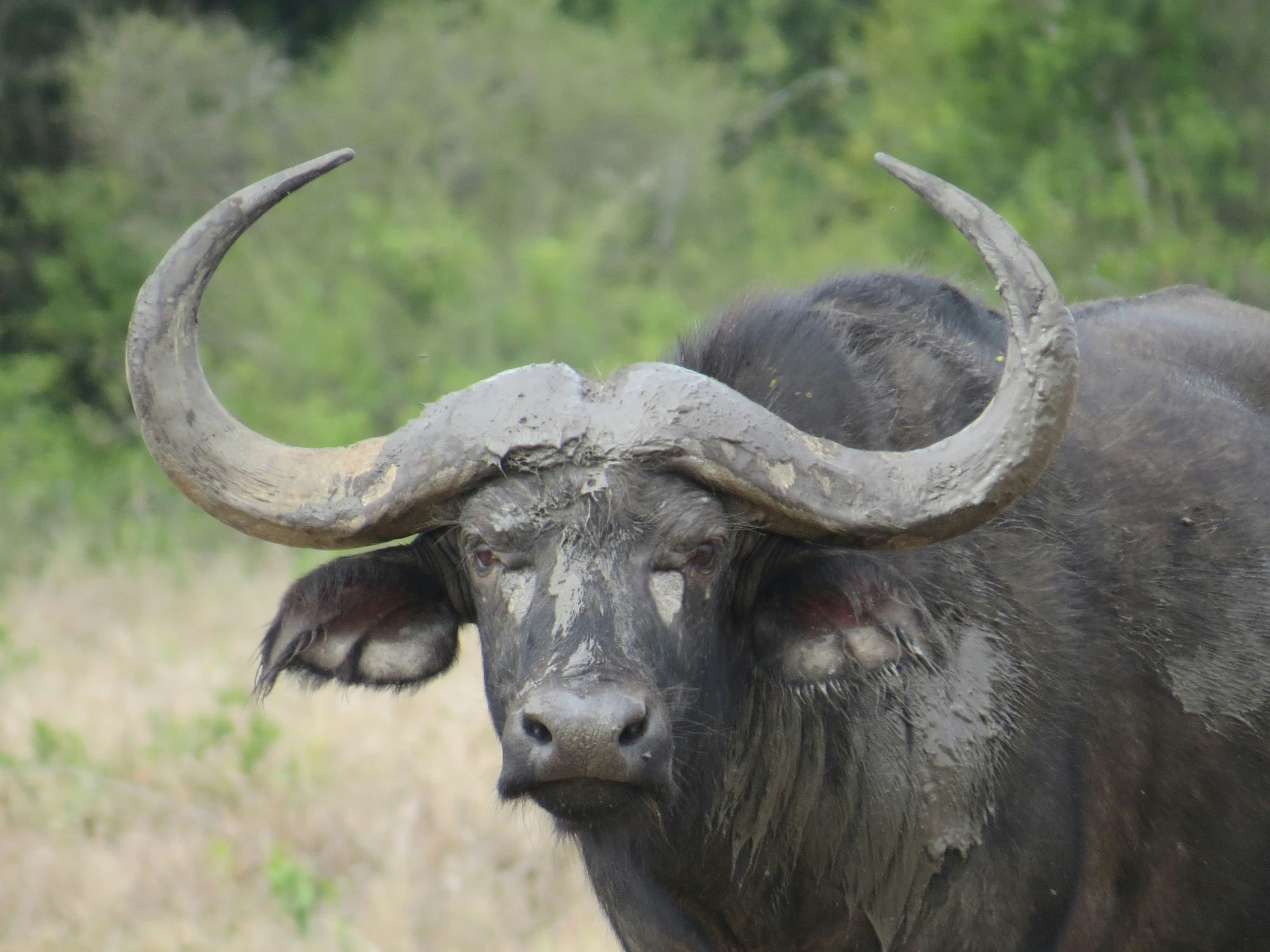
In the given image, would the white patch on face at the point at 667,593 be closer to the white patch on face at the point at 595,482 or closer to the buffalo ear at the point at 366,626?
the white patch on face at the point at 595,482

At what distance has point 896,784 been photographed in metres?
3.83

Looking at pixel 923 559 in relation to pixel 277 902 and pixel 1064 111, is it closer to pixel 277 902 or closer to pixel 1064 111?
pixel 277 902

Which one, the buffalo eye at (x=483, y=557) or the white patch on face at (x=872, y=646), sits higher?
the buffalo eye at (x=483, y=557)

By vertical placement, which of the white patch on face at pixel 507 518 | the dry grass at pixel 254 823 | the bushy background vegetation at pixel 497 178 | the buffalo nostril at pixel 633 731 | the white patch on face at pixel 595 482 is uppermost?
the white patch on face at pixel 595 482

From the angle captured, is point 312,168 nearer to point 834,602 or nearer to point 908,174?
point 908,174

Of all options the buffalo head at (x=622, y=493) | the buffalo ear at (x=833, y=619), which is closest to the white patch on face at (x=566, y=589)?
the buffalo head at (x=622, y=493)

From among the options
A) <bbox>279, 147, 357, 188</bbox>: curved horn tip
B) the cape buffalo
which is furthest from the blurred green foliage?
<bbox>279, 147, 357, 188</bbox>: curved horn tip

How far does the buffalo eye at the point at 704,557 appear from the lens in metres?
3.65

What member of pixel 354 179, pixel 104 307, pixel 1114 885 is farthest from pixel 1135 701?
pixel 104 307

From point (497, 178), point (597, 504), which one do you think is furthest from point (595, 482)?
point (497, 178)

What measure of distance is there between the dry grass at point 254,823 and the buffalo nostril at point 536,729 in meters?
1.04

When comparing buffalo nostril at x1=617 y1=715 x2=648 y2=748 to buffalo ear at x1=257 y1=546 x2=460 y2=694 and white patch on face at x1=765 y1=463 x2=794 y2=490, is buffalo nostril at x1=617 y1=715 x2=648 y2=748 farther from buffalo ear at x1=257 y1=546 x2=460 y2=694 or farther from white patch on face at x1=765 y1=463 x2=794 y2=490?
buffalo ear at x1=257 y1=546 x2=460 y2=694

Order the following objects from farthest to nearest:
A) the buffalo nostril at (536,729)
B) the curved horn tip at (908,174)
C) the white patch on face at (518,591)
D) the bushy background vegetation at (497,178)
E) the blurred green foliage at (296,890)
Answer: the bushy background vegetation at (497,178), the blurred green foliage at (296,890), the white patch on face at (518,591), the curved horn tip at (908,174), the buffalo nostril at (536,729)

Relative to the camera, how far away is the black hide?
11.8 ft
